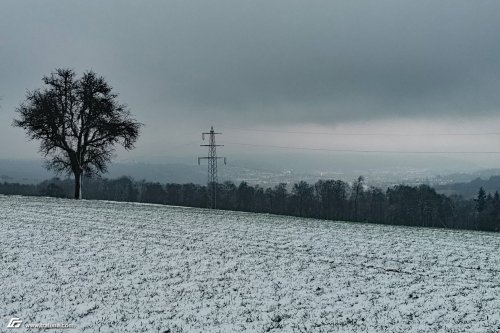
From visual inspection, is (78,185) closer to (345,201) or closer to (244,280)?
(244,280)

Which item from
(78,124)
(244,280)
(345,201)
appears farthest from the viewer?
(345,201)

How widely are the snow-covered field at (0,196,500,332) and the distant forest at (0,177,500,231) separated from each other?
2918 inches

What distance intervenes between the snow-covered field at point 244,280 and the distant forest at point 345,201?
243 feet

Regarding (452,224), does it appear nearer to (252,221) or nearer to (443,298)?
(252,221)

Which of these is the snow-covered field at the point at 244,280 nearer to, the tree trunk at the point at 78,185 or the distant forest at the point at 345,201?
the tree trunk at the point at 78,185

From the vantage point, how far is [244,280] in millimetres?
16844

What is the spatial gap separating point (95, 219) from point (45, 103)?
23.5 m

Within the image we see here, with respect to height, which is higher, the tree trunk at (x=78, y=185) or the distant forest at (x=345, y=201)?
the tree trunk at (x=78, y=185)

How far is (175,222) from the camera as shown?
31734mm

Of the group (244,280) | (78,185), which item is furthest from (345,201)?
(244,280)

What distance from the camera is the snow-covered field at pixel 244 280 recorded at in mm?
12930

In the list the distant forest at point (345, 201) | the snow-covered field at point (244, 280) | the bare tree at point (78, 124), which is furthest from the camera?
the distant forest at point (345, 201)

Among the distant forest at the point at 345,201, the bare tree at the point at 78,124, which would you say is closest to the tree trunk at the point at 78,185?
the bare tree at the point at 78,124

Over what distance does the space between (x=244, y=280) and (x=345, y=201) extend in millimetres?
120685
